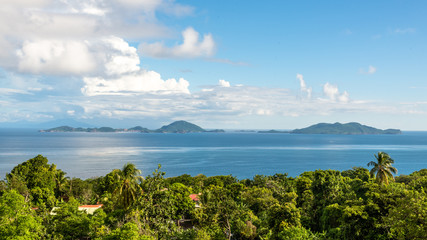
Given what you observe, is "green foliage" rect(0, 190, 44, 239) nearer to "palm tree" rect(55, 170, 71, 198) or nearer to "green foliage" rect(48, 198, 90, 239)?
"green foliage" rect(48, 198, 90, 239)

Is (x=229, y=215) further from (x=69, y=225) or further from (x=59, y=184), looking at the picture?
(x=59, y=184)

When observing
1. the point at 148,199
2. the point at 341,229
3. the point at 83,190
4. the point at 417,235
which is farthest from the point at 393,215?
the point at 83,190

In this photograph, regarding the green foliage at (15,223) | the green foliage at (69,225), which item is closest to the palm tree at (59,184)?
the green foliage at (69,225)

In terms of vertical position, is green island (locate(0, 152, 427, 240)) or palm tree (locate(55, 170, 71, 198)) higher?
green island (locate(0, 152, 427, 240))

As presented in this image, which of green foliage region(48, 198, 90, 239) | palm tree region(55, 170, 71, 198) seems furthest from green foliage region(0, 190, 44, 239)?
palm tree region(55, 170, 71, 198)

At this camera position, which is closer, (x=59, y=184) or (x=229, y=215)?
(x=229, y=215)

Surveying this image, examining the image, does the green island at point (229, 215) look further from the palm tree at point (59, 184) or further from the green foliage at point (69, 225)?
the palm tree at point (59, 184)

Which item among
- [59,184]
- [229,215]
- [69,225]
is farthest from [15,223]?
[59,184]

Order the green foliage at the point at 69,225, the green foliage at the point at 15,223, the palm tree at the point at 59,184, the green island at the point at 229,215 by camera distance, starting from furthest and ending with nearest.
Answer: the palm tree at the point at 59,184, the green foliage at the point at 69,225, the green foliage at the point at 15,223, the green island at the point at 229,215

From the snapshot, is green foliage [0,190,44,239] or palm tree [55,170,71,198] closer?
green foliage [0,190,44,239]

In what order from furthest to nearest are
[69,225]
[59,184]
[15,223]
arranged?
[59,184]
[69,225]
[15,223]

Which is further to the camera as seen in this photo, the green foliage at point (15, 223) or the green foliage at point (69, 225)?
the green foliage at point (69, 225)

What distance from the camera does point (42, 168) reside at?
2143 inches

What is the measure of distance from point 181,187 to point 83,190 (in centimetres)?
2504
